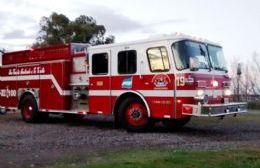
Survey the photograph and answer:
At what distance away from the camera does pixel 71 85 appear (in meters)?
17.5

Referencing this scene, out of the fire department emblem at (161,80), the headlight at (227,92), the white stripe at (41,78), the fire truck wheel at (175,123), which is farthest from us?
the white stripe at (41,78)

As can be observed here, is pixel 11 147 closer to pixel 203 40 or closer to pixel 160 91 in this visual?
pixel 160 91

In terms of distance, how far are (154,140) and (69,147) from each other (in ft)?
7.68

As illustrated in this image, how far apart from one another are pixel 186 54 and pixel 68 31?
109 feet

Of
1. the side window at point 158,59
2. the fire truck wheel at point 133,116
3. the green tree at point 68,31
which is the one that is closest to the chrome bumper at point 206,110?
the side window at point 158,59

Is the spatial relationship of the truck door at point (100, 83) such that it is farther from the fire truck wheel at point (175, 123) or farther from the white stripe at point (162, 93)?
the fire truck wheel at point (175, 123)

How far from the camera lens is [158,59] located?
14664 millimetres

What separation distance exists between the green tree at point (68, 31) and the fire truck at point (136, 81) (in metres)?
26.7

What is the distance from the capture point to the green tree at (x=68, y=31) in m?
45.7

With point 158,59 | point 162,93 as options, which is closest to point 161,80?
point 162,93

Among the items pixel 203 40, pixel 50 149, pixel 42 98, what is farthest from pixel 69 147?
pixel 42 98

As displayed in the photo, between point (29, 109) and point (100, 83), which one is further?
point (29, 109)

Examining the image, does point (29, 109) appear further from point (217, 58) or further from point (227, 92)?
point (227, 92)

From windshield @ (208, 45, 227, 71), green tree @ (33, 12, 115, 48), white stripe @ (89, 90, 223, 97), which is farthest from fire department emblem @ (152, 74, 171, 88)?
green tree @ (33, 12, 115, 48)
